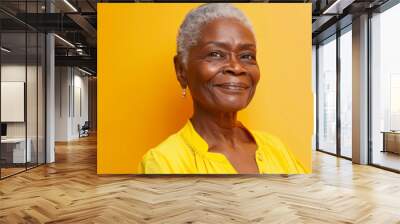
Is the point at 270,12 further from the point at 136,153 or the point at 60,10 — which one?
the point at 60,10

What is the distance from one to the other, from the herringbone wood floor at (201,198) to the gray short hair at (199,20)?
2.05 m

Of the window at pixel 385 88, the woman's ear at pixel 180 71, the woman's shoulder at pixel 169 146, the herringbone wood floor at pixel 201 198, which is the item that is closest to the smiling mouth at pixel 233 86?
the woman's ear at pixel 180 71

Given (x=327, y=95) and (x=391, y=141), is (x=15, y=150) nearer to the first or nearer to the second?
(x=391, y=141)

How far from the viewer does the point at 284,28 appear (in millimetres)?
6734

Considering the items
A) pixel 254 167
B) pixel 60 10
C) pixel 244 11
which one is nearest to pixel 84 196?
pixel 254 167

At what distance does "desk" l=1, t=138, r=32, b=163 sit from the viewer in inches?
285

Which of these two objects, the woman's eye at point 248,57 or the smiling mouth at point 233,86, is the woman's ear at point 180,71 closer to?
the smiling mouth at point 233,86

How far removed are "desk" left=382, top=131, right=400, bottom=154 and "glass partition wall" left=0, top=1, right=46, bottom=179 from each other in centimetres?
716

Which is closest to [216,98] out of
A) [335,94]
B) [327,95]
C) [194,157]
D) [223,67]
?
[223,67]

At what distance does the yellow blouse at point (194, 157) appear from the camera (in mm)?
6156

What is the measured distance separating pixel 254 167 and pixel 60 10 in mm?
5368

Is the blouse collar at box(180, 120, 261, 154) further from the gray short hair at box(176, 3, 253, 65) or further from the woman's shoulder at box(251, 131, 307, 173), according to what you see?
the gray short hair at box(176, 3, 253, 65)

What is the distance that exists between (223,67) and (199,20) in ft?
2.93

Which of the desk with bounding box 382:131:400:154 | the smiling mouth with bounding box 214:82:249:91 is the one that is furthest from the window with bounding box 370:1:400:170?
the smiling mouth with bounding box 214:82:249:91
